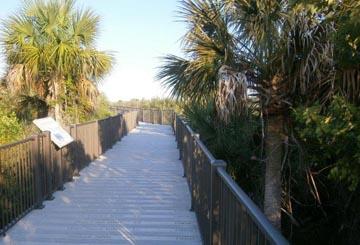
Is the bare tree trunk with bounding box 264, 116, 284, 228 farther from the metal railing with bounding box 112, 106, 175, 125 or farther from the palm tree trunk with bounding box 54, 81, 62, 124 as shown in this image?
the metal railing with bounding box 112, 106, 175, 125

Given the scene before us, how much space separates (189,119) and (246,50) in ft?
12.2

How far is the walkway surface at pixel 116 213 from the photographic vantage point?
16.9ft

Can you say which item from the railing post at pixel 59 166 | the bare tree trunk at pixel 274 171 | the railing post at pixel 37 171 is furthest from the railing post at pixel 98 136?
the bare tree trunk at pixel 274 171

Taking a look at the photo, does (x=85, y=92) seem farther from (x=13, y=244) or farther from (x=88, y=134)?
(x=13, y=244)

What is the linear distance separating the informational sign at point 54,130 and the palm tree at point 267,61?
8.36 feet

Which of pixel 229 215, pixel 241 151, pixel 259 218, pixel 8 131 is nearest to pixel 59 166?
pixel 8 131

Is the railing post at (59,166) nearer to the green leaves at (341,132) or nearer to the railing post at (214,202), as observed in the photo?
the railing post at (214,202)

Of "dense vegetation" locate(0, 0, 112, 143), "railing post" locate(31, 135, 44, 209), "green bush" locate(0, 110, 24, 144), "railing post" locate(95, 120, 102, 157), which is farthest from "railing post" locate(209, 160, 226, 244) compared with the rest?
"dense vegetation" locate(0, 0, 112, 143)

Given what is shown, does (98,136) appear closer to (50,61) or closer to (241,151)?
(50,61)

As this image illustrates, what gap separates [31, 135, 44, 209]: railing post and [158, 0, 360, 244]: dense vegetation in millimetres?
2380

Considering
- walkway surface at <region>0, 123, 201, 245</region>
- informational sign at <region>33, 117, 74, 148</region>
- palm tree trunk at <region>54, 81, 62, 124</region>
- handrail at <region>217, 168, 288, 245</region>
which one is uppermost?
palm tree trunk at <region>54, 81, 62, 124</region>

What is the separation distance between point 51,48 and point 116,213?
7.99 meters

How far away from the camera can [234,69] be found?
582cm

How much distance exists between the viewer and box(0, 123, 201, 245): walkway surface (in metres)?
5.16
